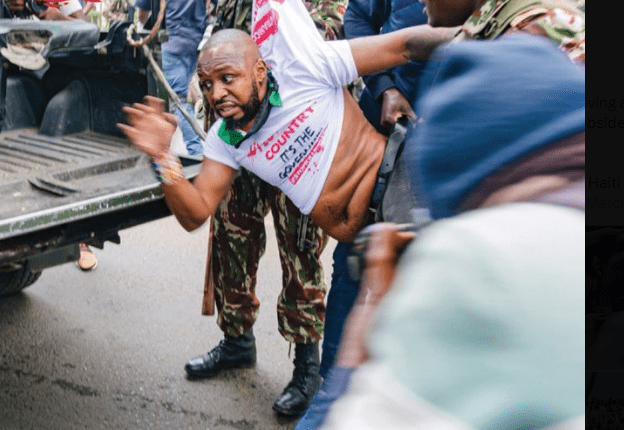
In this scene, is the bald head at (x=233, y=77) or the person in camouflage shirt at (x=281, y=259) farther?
the person in camouflage shirt at (x=281, y=259)

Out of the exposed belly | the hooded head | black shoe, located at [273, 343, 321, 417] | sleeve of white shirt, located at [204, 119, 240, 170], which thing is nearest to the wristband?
sleeve of white shirt, located at [204, 119, 240, 170]

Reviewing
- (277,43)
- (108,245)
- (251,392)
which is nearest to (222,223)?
(251,392)

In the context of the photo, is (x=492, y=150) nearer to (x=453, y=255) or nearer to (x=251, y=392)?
(x=453, y=255)

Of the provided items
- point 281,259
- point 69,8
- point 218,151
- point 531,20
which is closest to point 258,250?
point 281,259

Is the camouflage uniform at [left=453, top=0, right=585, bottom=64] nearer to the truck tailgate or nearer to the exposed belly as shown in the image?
the exposed belly

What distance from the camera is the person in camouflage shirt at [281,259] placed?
2.92 meters

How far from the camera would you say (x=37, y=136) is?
3.94m

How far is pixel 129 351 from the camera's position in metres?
3.62

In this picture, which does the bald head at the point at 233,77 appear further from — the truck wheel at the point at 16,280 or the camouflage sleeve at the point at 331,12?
the truck wheel at the point at 16,280

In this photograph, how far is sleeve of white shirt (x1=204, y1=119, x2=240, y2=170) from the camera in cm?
249

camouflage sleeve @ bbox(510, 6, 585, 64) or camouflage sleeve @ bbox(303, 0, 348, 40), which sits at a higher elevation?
camouflage sleeve @ bbox(510, 6, 585, 64)

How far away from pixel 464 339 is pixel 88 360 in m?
3.14

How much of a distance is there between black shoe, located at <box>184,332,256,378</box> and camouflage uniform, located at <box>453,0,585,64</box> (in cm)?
207

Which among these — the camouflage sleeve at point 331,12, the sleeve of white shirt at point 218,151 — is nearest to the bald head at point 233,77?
the sleeve of white shirt at point 218,151
